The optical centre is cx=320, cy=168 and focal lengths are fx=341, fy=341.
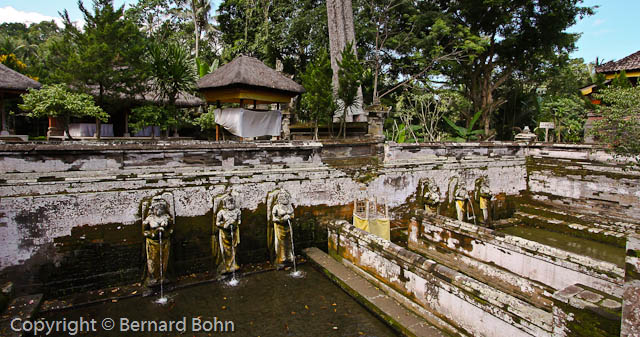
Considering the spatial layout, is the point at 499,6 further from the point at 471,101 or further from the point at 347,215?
the point at 347,215

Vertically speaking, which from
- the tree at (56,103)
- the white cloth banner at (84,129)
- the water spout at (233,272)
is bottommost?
the water spout at (233,272)

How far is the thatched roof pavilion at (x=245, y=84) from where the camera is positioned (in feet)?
27.2

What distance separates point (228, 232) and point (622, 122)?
7996 millimetres

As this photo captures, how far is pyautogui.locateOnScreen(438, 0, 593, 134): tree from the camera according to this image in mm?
16016

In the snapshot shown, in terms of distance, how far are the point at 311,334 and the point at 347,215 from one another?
11.4 ft

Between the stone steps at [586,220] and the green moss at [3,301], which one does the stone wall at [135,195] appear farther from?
the stone steps at [586,220]

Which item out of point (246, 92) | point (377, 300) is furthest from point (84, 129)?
point (377, 300)

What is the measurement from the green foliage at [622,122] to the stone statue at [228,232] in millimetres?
7682

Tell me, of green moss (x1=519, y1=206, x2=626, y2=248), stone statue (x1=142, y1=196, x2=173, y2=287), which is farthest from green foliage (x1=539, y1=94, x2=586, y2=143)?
stone statue (x1=142, y1=196, x2=173, y2=287)

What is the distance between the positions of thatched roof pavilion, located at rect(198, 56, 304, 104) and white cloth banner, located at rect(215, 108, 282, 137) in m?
0.33

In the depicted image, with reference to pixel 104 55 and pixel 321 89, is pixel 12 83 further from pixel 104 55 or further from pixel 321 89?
pixel 321 89

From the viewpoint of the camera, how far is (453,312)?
3979 millimetres

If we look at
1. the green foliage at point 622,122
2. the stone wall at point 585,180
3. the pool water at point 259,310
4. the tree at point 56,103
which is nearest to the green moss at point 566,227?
the stone wall at point 585,180

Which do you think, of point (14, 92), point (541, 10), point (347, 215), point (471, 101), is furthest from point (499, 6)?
point (14, 92)
